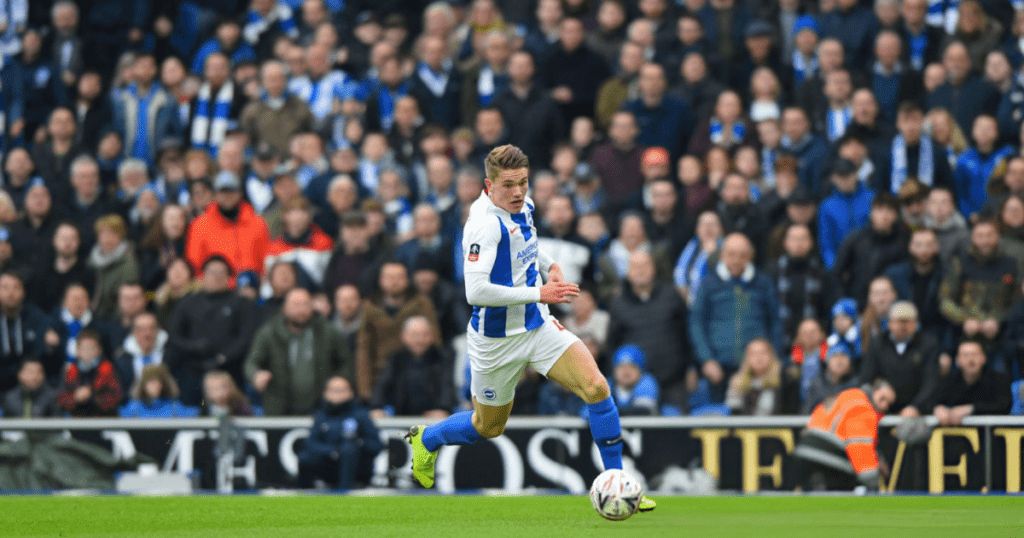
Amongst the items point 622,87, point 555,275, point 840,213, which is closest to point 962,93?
point 840,213

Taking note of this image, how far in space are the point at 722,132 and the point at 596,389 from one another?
6.13 m

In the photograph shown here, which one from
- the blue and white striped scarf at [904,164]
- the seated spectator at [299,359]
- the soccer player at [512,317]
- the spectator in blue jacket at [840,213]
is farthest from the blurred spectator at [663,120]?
the soccer player at [512,317]

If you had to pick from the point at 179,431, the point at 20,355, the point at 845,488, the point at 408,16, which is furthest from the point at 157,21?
the point at 845,488

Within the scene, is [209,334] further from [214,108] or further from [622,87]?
[622,87]

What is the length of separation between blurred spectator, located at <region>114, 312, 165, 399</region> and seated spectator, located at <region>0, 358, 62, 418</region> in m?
0.67

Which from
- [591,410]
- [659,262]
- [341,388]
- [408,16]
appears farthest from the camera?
[408,16]

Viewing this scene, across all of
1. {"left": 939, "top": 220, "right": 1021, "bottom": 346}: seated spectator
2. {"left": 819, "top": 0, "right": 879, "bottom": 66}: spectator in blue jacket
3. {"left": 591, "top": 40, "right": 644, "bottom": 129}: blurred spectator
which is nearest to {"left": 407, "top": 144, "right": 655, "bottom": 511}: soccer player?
{"left": 939, "top": 220, "right": 1021, "bottom": 346}: seated spectator

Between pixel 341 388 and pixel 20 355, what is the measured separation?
153 inches

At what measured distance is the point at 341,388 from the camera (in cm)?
1200

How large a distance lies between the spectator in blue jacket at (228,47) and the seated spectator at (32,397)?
504 cm

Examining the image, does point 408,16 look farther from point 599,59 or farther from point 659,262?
point 659,262

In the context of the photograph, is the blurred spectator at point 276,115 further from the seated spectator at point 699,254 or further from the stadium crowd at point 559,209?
the seated spectator at point 699,254

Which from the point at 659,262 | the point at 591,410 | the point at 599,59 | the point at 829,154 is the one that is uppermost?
the point at 599,59

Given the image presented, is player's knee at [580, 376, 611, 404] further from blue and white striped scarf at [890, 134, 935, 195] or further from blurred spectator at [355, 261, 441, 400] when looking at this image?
blue and white striped scarf at [890, 134, 935, 195]
